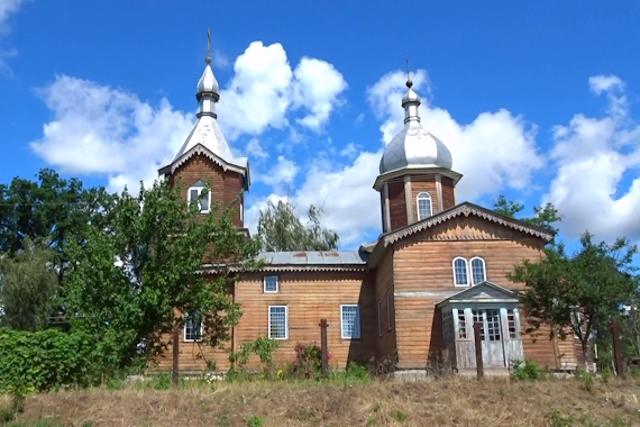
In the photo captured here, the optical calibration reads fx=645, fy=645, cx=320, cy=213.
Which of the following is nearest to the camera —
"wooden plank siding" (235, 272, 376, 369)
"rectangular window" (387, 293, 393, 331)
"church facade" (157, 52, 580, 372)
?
"church facade" (157, 52, 580, 372)

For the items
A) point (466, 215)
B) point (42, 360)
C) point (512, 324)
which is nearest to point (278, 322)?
point (466, 215)

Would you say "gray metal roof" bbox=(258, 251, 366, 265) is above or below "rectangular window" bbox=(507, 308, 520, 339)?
above

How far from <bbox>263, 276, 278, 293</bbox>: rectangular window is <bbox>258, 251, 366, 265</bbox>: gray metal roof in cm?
75

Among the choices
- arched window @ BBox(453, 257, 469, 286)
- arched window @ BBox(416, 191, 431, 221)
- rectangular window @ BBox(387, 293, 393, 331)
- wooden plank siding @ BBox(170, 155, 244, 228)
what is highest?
wooden plank siding @ BBox(170, 155, 244, 228)

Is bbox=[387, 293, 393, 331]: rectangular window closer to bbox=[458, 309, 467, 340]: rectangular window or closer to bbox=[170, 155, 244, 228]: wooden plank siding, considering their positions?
bbox=[458, 309, 467, 340]: rectangular window

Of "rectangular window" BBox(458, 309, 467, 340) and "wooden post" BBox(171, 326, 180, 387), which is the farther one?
"rectangular window" BBox(458, 309, 467, 340)

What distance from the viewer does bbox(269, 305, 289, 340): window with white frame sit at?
30.2m

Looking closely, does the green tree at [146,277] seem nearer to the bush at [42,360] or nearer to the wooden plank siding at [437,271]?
the bush at [42,360]

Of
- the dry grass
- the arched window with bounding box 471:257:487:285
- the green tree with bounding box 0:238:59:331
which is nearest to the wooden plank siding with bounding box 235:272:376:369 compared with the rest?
the arched window with bounding box 471:257:487:285

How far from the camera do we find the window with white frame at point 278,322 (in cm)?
3017

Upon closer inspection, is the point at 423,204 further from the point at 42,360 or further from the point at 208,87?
the point at 42,360

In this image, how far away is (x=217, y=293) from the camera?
1948 cm

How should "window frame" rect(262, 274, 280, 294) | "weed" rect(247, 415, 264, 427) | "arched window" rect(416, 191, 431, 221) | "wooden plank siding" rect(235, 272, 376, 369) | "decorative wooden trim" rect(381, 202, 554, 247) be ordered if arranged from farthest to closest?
1. "arched window" rect(416, 191, 431, 221)
2. "window frame" rect(262, 274, 280, 294)
3. "wooden plank siding" rect(235, 272, 376, 369)
4. "decorative wooden trim" rect(381, 202, 554, 247)
5. "weed" rect(247, 415, 264, 427)

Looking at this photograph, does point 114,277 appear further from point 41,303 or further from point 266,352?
point 41,303
